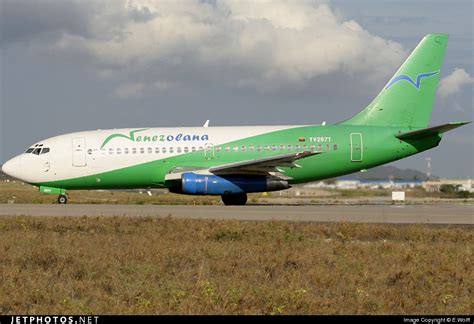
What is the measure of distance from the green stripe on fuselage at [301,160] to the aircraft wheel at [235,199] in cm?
168

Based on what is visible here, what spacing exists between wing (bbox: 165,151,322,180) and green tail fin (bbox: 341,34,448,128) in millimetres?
4075

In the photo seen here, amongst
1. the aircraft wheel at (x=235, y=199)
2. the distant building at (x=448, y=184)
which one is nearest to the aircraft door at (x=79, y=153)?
the aircraft wheel at (x=235, y=199)

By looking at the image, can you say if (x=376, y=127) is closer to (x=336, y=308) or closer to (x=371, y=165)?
(x=371, y=165)

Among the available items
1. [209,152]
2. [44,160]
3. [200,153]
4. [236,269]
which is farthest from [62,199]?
[236,269]

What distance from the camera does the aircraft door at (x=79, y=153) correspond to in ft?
107

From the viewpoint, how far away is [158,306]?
895cm

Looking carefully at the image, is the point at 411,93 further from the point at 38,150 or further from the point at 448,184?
the point at 448,184

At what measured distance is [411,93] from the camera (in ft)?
111

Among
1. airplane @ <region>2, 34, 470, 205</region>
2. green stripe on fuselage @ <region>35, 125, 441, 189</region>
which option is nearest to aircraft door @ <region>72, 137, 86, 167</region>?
airplane @ <region>2, 34, 470, 205</region>

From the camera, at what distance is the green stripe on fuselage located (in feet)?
106

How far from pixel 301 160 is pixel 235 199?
3487 mm

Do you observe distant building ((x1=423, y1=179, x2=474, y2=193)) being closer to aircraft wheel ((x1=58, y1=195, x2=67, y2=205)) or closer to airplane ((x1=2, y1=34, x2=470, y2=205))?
airplane ((x1=2, y1=34, x2=470, y2=205))

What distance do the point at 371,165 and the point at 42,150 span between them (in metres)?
15.0

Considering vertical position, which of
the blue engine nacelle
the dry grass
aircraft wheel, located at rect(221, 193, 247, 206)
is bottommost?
the dry grass
